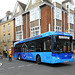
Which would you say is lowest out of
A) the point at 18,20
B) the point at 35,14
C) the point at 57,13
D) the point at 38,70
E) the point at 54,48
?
the point at 38,70

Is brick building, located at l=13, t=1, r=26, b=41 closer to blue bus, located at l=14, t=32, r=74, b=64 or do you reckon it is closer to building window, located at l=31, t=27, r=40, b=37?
building window, located at l=31, t=27, r=40, b=37

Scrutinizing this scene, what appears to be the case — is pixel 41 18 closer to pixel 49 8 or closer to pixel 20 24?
pixel 49 8

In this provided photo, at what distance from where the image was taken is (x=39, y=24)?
21.1 meters

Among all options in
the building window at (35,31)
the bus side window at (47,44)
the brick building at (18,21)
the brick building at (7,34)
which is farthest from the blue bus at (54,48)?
the brick building at (7,34)

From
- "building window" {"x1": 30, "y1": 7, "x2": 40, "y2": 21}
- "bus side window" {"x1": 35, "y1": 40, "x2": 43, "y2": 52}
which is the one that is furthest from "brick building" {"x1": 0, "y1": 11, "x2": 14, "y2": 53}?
"bus side window" {"x1": 35, "y1": 40, "x2": 43, "y2": 52}

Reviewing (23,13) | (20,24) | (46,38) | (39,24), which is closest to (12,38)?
(20,24)

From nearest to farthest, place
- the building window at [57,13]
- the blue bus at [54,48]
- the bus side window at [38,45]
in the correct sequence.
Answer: the blue bus at [54,48] < the bus side window at [38,45] < the building window at [57,13]

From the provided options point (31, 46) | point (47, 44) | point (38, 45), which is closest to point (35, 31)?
point (31, 46)

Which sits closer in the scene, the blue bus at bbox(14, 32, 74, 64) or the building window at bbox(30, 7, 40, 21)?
the blue bus at bbox(14, 32, 74, 64)

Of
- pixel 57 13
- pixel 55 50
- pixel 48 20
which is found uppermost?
pixel 57 13

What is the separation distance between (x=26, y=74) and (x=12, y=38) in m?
23.4

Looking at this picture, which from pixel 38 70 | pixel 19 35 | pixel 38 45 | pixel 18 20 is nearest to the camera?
pixel 38 70

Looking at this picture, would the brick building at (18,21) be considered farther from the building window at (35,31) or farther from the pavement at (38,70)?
the pavement at (38,70)

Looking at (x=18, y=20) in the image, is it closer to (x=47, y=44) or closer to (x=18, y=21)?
(x=18, y=21)
